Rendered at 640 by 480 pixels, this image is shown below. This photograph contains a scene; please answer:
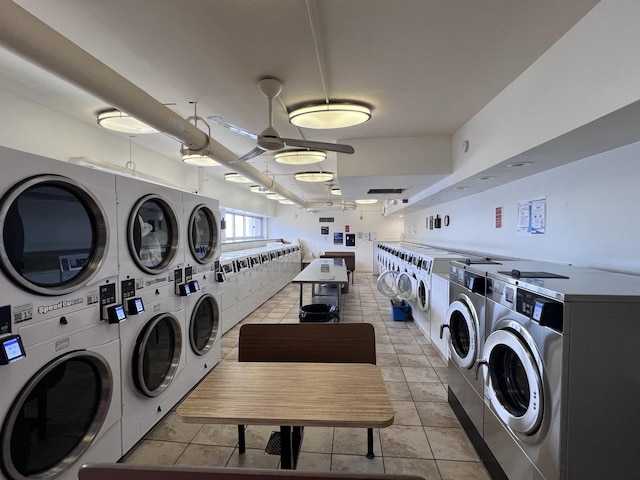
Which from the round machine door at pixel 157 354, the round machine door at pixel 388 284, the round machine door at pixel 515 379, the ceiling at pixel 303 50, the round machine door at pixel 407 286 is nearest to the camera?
the round machine door at pixel 515 379

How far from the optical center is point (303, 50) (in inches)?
78.8

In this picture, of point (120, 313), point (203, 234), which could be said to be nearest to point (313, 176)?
A: point (203, 234)

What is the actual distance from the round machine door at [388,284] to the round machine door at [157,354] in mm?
3671

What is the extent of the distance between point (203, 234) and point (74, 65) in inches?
75.1

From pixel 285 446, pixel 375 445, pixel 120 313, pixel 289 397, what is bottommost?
pixel 375 445

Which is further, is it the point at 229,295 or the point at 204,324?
the point at 229,295

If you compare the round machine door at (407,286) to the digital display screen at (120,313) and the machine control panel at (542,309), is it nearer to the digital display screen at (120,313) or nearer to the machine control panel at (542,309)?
the machine control panel at (542,309)

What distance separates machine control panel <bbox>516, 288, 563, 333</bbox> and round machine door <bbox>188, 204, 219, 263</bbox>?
2.60 m

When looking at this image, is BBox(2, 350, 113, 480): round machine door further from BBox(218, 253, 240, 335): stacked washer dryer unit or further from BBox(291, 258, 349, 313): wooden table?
BBox(291, 258, 349, 313): wooden table

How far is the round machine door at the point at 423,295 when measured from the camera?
413 centimetres

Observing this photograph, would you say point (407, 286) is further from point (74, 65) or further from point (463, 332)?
point (74, 65)

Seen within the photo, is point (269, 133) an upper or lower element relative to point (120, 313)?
upper

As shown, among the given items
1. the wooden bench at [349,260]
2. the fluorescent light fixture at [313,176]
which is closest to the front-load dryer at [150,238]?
the fluorescent light fixture at [313,176]

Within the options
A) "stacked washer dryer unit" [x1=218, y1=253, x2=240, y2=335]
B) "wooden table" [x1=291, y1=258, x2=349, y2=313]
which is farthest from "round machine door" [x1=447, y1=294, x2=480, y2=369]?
"stacked washer dryer unit" [x1=218, y1=253, x2=240, y2=335]
